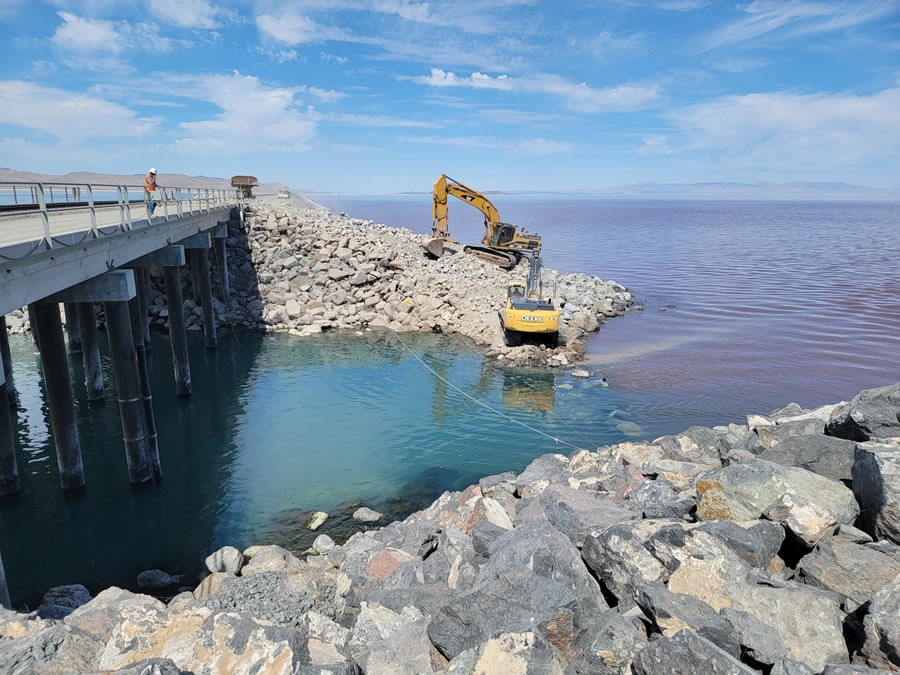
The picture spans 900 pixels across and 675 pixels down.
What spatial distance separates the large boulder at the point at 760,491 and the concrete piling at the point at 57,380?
44.3 ft

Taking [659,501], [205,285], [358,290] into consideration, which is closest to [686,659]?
[659,501]

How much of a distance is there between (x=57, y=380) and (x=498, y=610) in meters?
12.2

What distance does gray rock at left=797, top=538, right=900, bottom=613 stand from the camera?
591 centimetres

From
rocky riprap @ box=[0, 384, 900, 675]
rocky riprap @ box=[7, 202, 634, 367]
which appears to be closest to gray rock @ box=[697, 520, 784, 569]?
rocky riprap @ box=[0, 384, 900, 675]

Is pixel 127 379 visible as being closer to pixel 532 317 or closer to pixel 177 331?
pixel 177 331

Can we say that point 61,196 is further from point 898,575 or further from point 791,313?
point 791,313

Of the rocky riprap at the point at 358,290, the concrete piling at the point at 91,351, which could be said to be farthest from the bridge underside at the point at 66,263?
the rocky riprap at the point at 358,290

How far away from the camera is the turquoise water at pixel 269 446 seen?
517 inches

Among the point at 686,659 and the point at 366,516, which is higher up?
the point at 686,659

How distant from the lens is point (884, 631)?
198 inches

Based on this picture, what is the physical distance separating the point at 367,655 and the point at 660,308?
36902 mm

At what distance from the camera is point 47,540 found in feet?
Result: 42.7

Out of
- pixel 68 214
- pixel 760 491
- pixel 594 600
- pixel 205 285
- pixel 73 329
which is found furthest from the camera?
pixel 205 285

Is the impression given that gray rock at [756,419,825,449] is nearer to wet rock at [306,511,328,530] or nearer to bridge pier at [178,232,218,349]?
wet rock at [306,511,328,530]
